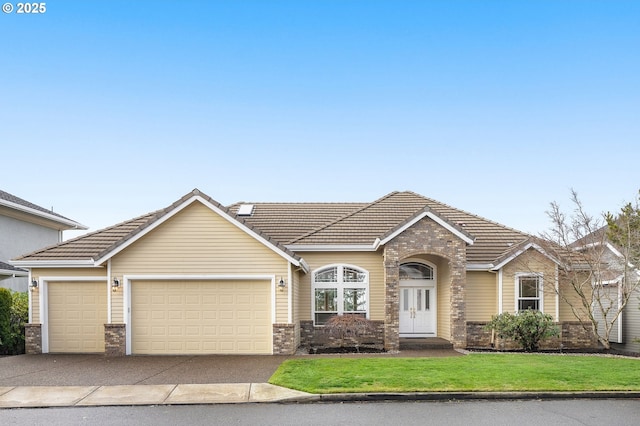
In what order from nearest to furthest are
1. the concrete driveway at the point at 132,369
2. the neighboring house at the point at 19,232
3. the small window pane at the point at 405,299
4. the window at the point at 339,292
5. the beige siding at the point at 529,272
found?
1. the concrete driveway at the point at 132,369
2. the beige siding at the point at 529,272
3. the window at the point at 339,292
4. the small window pane at the point at 405,299
5. the neighboring house at the point at 19,232

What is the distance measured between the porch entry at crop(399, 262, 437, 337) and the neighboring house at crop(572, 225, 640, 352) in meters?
5.49

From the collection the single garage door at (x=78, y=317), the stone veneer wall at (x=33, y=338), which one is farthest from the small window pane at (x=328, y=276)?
the stone veneer wall at (x=33, y=338)

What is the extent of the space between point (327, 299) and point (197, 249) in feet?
16.7

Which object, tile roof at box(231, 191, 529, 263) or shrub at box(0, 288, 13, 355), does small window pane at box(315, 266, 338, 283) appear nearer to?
tile roof at box(231, 191, 529, 263)

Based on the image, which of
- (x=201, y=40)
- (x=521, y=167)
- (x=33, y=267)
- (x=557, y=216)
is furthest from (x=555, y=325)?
(x=33, y=267)

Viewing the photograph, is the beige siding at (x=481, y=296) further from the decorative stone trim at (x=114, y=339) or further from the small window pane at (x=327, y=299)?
the decorative stone trim at (x=114, y=339)

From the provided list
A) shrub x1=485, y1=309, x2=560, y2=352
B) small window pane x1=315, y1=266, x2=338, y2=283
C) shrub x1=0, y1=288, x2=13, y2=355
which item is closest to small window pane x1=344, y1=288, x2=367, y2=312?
small window pane x1=315, y1=266, x2=338, y2=283

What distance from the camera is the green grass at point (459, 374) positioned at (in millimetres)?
9867

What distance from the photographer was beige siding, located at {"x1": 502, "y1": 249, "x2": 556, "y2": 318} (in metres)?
17.6

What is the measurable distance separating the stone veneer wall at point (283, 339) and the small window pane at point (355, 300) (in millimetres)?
3222

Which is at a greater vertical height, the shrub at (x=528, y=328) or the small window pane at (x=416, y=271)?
the small window pane at (x=416, y=271)

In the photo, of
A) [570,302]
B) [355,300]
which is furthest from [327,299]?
[570,302]

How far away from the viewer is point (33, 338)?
1589cm

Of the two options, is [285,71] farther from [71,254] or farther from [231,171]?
[71,254]
